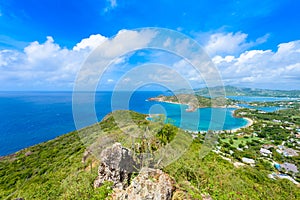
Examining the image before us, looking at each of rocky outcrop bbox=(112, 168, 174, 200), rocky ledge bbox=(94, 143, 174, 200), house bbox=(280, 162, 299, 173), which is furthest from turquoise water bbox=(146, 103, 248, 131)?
house bbox=(280, 162, 299, 173)

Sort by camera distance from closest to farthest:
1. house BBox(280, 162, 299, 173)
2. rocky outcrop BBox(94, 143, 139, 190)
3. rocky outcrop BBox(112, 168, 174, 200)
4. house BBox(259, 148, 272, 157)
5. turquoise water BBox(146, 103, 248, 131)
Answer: rocky outcrop BBox(112, 168, 174, 200)
rocky outcrop BBox(94, 143, 139, 190)
turquoise water BBox(146, 103, 248, 131)
house BBox(280, 162, 299, 173)
house BBox(259, 148, 272, 157)

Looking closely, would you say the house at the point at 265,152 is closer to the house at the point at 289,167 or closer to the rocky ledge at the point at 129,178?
the house at the point at 289,167

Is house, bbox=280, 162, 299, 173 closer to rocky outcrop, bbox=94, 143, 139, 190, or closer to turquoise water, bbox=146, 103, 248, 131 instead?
turquoise water, bbox=146, 103, 248, 131

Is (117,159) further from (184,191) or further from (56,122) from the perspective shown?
(56,122)

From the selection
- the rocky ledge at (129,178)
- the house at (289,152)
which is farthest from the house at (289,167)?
the rocky ledge at (129,178)

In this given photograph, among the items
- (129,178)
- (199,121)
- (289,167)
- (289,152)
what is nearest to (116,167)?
(129,178)

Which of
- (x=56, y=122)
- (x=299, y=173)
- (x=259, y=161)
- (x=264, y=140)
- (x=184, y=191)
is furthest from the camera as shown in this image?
(x=56, y=122)

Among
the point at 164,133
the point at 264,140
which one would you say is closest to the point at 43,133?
the point at 164,133
